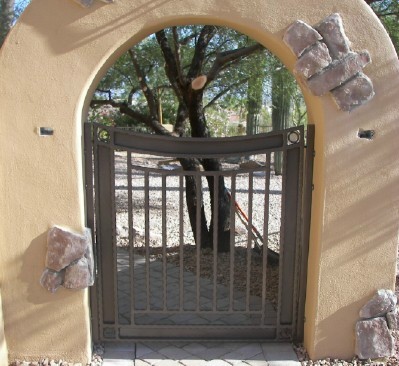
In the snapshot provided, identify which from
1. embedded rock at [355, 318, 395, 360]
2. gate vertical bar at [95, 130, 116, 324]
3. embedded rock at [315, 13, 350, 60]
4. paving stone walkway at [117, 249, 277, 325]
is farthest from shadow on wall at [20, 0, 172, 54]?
embedded rock at [355, 318, 395, 360]

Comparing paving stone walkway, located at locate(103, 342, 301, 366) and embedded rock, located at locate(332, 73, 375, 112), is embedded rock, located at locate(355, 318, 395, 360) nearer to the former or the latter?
paving stone walkway, located at locate(103, 342, 301, 366)

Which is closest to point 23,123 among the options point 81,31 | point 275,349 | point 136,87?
point 81,31

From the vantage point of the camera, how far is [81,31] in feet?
10.1

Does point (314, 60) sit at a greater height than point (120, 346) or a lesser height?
greater

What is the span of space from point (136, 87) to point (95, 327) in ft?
13.7

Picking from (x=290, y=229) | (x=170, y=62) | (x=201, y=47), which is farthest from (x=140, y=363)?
(x=201, y=47)

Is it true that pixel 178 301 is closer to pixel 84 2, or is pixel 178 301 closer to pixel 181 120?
pixel 181 120

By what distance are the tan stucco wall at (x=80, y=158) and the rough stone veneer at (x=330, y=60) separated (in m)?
0.07

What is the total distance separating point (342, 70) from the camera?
121 inches

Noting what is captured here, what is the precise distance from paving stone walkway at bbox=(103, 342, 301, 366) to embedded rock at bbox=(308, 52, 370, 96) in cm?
202

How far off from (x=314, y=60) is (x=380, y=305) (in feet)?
5.98

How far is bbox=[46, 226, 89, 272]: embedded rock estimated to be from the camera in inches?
126

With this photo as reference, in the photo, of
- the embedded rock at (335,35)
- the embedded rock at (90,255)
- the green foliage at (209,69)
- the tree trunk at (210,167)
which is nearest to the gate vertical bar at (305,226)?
the embedded rock at (335,35)

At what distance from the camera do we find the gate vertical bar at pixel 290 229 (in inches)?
139
